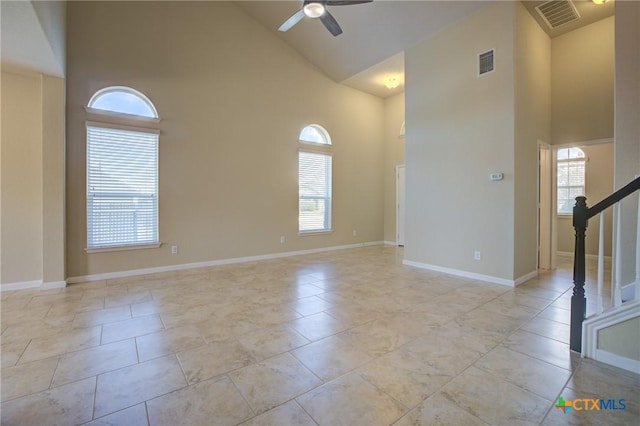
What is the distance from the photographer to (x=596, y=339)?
83.7 inches

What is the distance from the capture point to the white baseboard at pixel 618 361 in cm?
195

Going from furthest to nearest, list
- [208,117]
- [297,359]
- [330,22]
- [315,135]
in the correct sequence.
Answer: [315,135]
[208,117]
[330,22]
[297,359]

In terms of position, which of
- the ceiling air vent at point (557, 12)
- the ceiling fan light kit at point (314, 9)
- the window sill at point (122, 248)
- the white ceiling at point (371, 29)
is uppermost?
the white ceiling at point (371, 29)

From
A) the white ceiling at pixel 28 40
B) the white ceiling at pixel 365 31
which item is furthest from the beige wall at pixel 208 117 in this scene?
the white ceiling at pixel 28 40

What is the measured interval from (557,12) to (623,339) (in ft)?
15.7

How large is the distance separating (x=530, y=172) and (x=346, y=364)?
4179 mm

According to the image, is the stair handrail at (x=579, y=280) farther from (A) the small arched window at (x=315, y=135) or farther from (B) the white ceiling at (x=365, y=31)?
(A) the small arched window at (x=315, y=135)

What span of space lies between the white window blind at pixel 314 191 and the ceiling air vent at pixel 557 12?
14.5 ft

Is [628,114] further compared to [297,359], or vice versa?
[628,114]

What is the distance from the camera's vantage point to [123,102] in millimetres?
4488

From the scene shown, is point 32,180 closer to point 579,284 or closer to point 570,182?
point 579,284

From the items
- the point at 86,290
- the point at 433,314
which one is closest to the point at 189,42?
the point at 86,290

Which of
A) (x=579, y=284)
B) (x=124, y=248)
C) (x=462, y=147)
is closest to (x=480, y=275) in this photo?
(x=462, y=147)

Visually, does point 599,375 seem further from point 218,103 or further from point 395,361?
point 218,103
